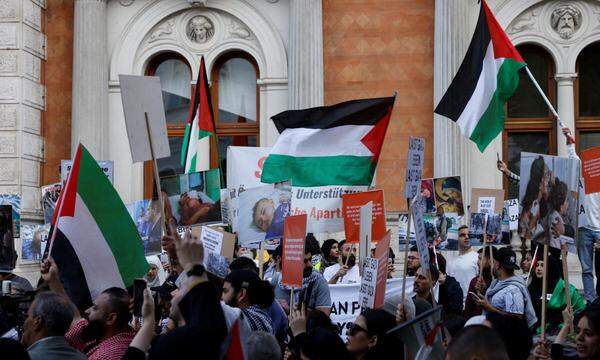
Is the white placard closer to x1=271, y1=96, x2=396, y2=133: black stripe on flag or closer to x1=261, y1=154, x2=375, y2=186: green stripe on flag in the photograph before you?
x1=261, y1=154, x2=375, y2=186: green stripe on flag

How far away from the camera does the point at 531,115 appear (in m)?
21.5

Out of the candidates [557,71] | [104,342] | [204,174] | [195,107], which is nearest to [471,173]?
[557,71]

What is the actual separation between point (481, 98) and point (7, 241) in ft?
18.1

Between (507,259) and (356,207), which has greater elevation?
(356,207)

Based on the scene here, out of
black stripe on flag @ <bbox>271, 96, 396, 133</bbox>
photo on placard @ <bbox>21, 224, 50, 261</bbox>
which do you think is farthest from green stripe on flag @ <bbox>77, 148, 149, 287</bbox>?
photo on placard @ <bbox>21, 224, 50, 261</bbox>

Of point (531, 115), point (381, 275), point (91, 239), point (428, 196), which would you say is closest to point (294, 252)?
point (381, 275)

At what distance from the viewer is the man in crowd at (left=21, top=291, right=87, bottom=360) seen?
5.90 m

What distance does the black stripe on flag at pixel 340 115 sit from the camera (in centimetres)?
1209

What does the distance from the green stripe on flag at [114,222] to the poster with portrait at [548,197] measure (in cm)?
349

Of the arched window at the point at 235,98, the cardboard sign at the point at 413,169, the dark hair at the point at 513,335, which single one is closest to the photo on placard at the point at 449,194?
the cardboard sign at the point at 413,169

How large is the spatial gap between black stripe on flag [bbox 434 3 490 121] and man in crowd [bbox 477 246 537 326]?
2651mm

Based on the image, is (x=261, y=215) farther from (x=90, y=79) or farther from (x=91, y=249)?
(x=90, y=79)

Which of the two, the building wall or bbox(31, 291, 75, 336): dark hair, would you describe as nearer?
bbox(31, 291, 75, 336): dark hair

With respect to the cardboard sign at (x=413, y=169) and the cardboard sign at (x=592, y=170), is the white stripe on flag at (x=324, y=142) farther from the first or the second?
the cardboard sign at (x=592, y=170)
